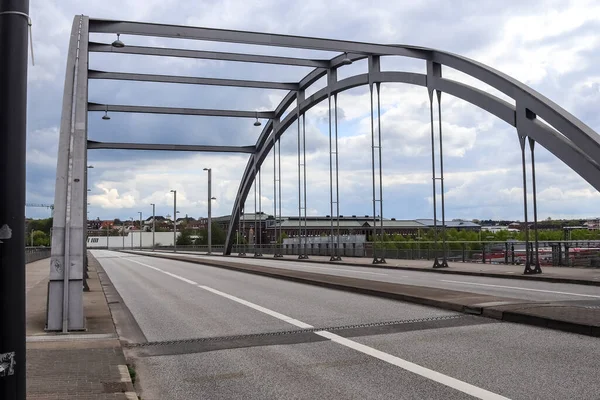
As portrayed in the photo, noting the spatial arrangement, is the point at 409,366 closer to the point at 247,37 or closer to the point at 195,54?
the point at 247,37

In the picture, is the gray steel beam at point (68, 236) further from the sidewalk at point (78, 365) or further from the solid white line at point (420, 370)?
the solid white line at point (420, 370)

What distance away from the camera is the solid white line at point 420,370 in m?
5.77

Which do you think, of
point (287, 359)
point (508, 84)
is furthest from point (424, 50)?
point (287, 359)

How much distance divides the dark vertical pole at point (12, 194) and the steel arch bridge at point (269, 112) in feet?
21.1

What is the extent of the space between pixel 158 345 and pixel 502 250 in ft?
72.0

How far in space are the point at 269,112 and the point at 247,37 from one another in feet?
72.4

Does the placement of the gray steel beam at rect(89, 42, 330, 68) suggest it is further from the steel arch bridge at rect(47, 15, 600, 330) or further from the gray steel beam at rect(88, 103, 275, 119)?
the gray steel beam at rect(88, 103, 275, 119)

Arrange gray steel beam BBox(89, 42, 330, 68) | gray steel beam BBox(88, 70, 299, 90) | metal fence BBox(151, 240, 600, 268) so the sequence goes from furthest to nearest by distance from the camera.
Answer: gray steel beam BBox(88, 70, 299, 90) → gray steel beam BBox(89, 42, 330, 68) → metal fence BBox(151, 240, 600, 268)

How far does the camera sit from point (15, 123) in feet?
11.3

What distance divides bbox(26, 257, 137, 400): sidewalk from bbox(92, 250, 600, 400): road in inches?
13.0

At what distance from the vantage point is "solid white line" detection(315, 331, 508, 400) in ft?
18.9

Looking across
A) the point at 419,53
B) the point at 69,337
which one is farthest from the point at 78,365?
the point at 419,53

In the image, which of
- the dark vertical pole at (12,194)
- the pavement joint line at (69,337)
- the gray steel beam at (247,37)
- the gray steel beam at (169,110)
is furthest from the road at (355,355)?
the gray steel beam at (169,110)

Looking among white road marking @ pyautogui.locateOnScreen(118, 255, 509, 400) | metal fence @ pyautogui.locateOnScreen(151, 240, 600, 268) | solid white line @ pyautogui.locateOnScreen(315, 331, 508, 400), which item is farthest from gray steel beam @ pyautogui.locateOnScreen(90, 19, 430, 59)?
solid white line @ pyautogui.locateOnScreen(315, 331, 508, 400)
